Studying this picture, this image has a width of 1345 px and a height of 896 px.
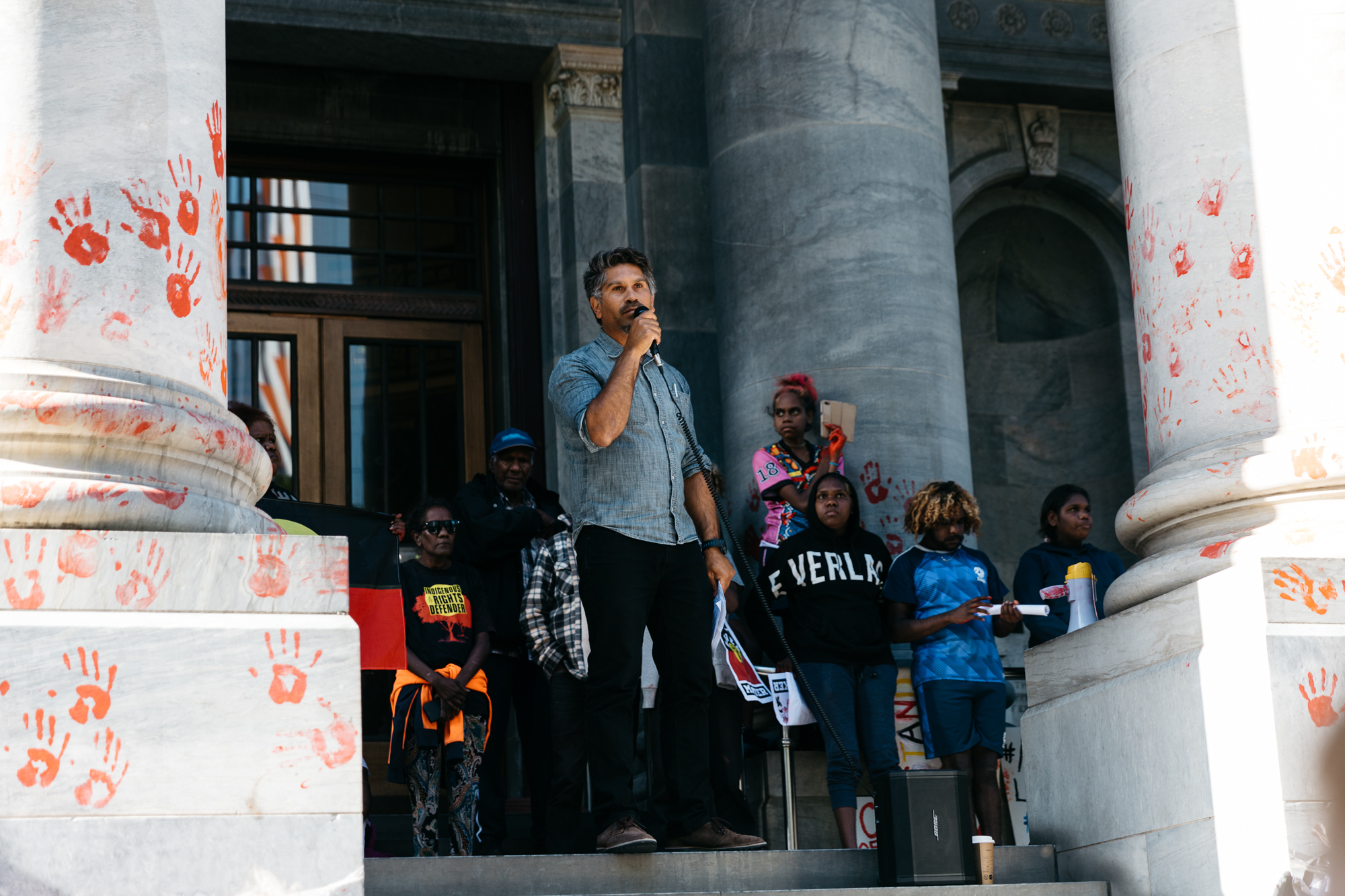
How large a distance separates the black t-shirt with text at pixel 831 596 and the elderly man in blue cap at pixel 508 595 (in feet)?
3.92

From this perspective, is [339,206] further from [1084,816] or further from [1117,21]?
[1084,816]

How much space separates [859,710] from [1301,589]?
318 centimetres

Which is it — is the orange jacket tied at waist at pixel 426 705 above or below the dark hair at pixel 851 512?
below

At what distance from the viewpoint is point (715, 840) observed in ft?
20.3

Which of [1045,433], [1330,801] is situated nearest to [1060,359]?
[1045,433]

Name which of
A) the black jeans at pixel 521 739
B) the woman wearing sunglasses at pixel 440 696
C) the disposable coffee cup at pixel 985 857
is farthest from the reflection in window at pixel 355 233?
the disposable coffee cup at pixel 985 857

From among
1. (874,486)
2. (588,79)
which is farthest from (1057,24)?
(874,486)

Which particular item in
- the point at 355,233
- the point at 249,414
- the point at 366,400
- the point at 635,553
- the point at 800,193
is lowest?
the point at 635,553

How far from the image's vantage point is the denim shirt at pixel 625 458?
6.41 metres

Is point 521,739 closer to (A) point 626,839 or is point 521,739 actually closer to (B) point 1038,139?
(A) point 626,839

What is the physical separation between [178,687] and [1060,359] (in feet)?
33.7

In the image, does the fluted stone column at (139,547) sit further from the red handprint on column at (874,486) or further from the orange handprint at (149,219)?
the red handprint on column at (874,486)

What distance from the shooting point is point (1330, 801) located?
2.90 metres

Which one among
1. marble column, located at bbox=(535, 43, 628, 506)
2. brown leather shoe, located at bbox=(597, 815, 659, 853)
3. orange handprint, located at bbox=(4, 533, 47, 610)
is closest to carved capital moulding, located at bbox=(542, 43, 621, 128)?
marble column, located at bbox=(535, 43, 628, 506)
